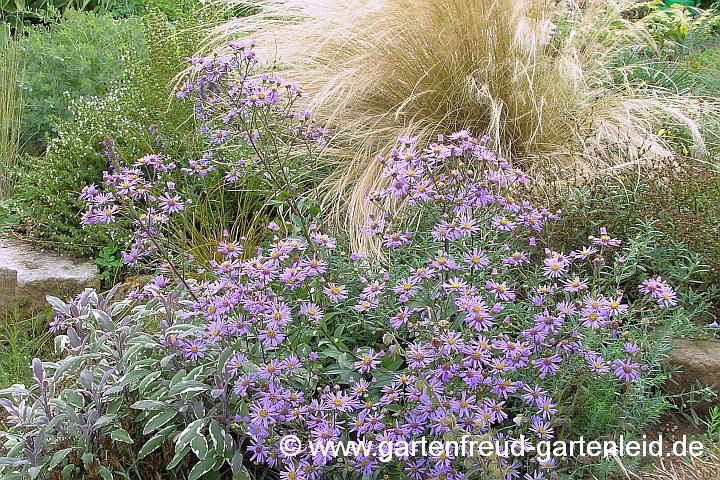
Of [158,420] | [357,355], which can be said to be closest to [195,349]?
[158,420]

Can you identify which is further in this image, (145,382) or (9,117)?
(9,117)

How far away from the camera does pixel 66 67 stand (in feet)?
14.3

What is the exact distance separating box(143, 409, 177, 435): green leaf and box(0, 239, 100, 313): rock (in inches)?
58.7

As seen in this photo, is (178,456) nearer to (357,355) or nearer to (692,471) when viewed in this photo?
(357,355)

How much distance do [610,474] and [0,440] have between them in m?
1.90

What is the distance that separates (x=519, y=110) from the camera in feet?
11.3

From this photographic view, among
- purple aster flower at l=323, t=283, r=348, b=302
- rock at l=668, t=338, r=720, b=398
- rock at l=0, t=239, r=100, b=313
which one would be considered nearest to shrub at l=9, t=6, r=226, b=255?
rock at l=0, t=239, r=100, b=313

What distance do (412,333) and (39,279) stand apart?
2024 mm

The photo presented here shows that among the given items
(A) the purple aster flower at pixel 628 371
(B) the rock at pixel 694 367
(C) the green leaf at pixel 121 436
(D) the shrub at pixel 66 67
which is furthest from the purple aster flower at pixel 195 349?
(D) the shrub at pixel 66 67

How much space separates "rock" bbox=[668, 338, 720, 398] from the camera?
7.63 ft

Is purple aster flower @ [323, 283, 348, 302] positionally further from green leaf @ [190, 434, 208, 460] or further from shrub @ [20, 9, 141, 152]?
shrub @ [20, 9, 141, 152]

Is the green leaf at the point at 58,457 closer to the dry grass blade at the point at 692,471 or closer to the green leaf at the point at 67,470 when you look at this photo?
the green leaf at the point at 67,470

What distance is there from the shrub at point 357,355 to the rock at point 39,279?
1047 mm

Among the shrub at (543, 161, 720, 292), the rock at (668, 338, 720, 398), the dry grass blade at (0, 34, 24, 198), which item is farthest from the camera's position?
the dry grass blade at (0, 34, 24, 198)
